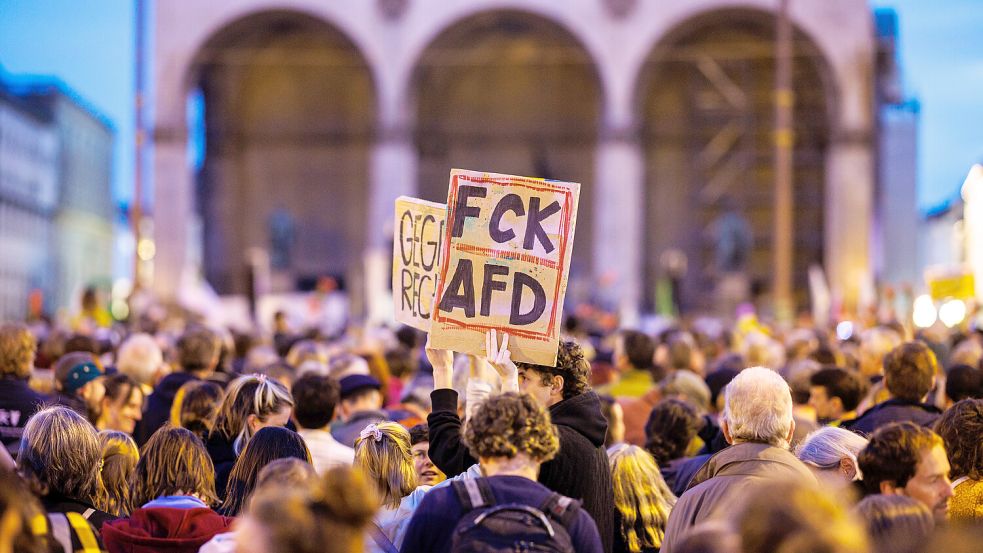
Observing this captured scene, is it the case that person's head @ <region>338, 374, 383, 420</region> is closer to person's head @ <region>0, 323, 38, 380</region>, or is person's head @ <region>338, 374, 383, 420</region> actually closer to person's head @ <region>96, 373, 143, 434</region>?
person's head @ <region>96, 373, 143, 434</region>

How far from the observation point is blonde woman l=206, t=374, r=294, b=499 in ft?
19.4

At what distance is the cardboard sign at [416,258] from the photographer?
6.05 m

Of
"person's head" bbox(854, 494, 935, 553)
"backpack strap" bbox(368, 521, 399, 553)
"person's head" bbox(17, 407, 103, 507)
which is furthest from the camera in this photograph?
"person's head" bbox(17, 407, 103, 507)

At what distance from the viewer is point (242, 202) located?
37469 mm

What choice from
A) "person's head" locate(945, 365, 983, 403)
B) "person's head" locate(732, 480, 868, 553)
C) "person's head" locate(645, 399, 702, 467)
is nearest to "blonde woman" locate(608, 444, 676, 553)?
"person's head" locate(645, 399, 702, 467)

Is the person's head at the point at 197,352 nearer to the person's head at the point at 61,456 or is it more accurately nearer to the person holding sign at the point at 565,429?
the person's head at the point at 61,456

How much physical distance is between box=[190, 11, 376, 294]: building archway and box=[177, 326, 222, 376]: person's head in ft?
93.9

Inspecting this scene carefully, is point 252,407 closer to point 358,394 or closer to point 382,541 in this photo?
point 382,541

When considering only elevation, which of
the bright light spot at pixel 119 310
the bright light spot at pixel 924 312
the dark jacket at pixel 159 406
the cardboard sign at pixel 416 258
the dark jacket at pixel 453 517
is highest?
the cardboard sign at pixel 416 258

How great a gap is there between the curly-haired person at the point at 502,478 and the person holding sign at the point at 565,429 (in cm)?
60

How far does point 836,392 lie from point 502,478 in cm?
410

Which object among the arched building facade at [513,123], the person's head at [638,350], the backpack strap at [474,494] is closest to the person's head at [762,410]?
the backpack strap at [474,494]

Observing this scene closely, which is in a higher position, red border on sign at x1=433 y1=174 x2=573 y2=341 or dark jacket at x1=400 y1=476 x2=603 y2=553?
red border on sign at x1=433 y1=174 x2=573 y2=341

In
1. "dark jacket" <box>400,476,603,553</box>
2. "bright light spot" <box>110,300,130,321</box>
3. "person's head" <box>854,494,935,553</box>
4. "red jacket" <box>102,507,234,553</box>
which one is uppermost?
"person's head" <box>854,494,935,553</box>
